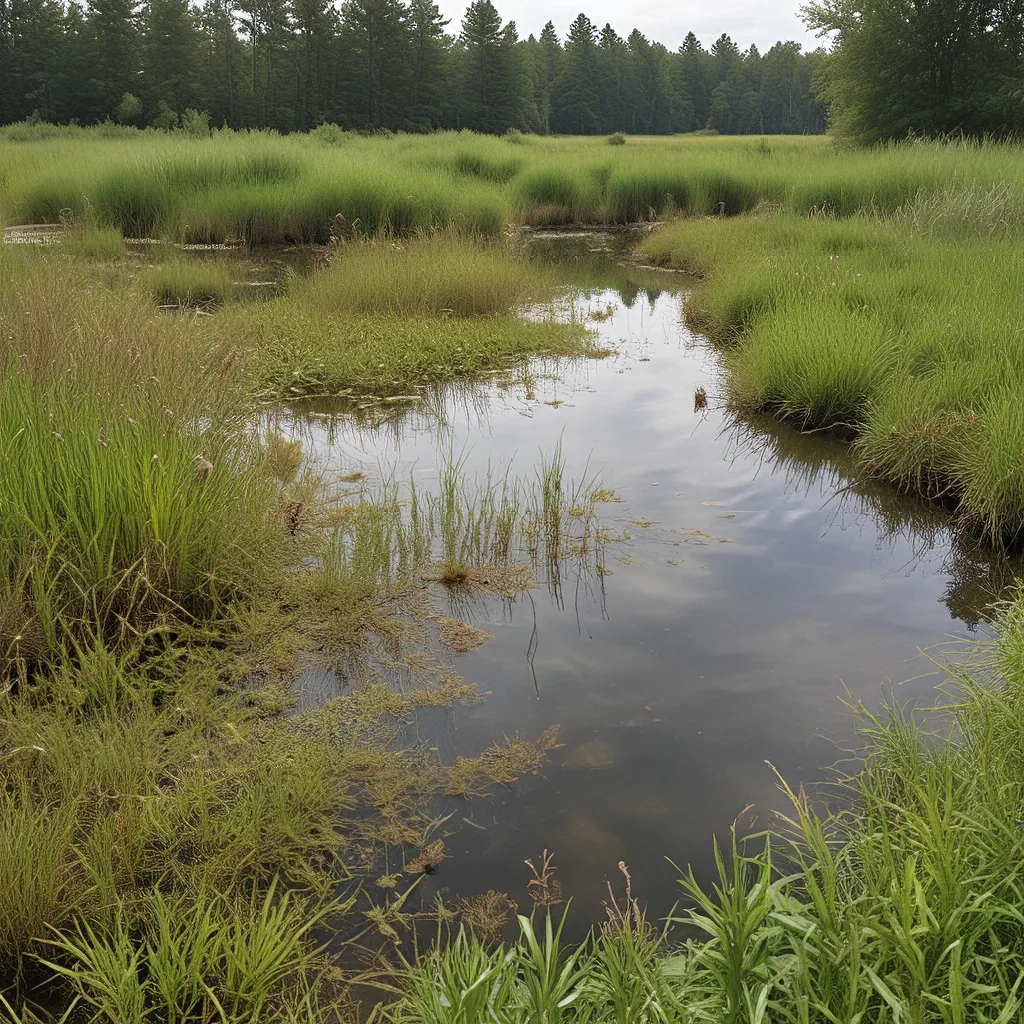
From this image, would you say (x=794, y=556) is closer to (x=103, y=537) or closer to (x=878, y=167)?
(x=103, y=537)

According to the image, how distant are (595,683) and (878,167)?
13.7 meters

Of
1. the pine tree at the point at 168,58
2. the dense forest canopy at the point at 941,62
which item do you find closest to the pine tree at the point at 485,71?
the pine tree at the point at 168,58

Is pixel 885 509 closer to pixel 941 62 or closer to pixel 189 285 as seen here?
pixel 189 285

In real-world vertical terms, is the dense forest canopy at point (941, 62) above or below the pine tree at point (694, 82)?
below

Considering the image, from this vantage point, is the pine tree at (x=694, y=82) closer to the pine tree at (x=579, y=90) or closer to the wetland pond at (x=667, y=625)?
the pine tree at (x=579, y=90)

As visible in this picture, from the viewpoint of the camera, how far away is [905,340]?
6.78m

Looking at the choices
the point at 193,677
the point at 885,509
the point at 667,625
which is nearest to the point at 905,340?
the point at 885,509

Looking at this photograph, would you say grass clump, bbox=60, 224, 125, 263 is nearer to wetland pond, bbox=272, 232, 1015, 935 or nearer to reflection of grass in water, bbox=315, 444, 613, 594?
wetland pond, bbox=272, 232, 1015, 935

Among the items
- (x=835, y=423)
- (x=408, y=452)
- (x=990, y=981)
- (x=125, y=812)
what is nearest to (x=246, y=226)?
(x=408, y=452)

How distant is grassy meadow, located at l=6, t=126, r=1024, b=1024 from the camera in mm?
1963

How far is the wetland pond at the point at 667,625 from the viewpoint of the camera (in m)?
2.91

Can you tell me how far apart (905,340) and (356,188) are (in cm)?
1042

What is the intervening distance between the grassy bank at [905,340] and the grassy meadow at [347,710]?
37 mm

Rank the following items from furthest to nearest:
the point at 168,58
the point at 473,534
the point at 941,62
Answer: the point at 168,58, the point at 941,62, the point at 473,534
